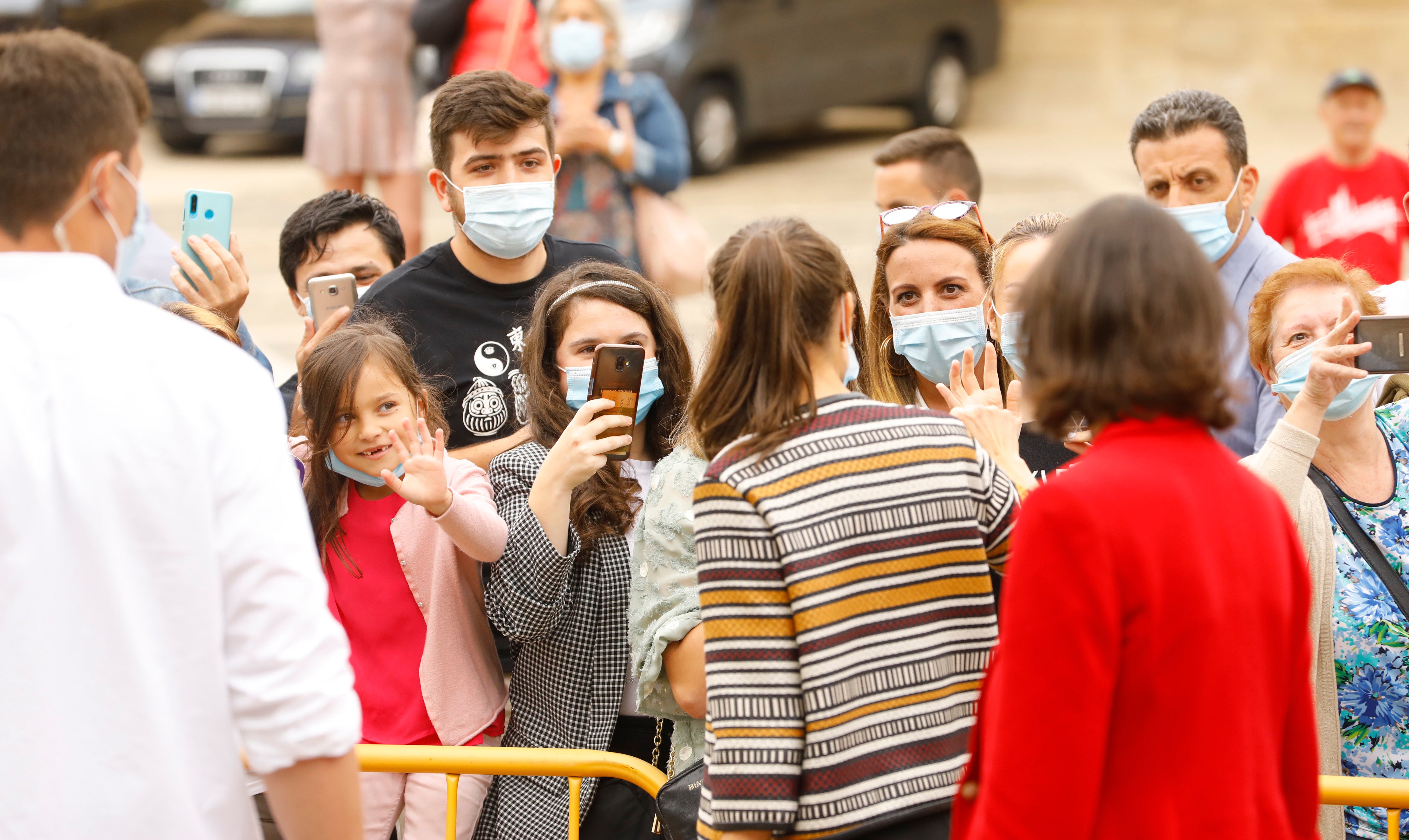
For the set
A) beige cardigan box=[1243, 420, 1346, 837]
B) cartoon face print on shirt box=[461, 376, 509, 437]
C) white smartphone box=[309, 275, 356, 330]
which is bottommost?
beige cardigan box=[1243, 420, 1346, 837]

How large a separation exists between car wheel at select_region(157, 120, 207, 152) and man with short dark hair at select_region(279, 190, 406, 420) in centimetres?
955

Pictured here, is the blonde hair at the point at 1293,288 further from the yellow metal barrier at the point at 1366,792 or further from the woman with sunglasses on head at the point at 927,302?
the yellow metal barrier at the point at 1366,792

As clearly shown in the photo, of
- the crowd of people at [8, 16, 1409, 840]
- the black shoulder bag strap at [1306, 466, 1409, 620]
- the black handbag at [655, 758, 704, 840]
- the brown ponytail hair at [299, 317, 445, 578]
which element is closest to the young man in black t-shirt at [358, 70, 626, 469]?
the brown ponytail hair at [299, 317, 445, 578]

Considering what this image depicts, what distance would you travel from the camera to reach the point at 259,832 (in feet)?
6.69

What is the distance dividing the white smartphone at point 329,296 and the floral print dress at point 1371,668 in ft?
9.34

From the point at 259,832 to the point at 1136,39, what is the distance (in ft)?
50.3

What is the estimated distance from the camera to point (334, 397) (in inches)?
128

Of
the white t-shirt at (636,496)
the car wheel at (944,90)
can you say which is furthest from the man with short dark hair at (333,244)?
the car wheel at (944,90)

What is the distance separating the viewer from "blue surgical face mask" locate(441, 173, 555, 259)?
4031 mm

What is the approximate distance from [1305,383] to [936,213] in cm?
110

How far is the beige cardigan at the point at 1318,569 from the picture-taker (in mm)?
2861

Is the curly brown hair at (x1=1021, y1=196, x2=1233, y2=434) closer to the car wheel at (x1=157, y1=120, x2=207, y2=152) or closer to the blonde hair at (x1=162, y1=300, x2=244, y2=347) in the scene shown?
the blonde hair at (x1=162, y1=300, x2=244, y2=347)

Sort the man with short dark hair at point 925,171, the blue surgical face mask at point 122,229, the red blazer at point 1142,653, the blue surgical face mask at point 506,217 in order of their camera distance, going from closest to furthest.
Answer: the red blazer at point 1142,653, the blue surgical face mask at point 122,229, the blue surgical face mask at point 506,217, the man with short dark hair at point 925,171

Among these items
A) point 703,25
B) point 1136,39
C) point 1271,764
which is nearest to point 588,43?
point 1271,764
